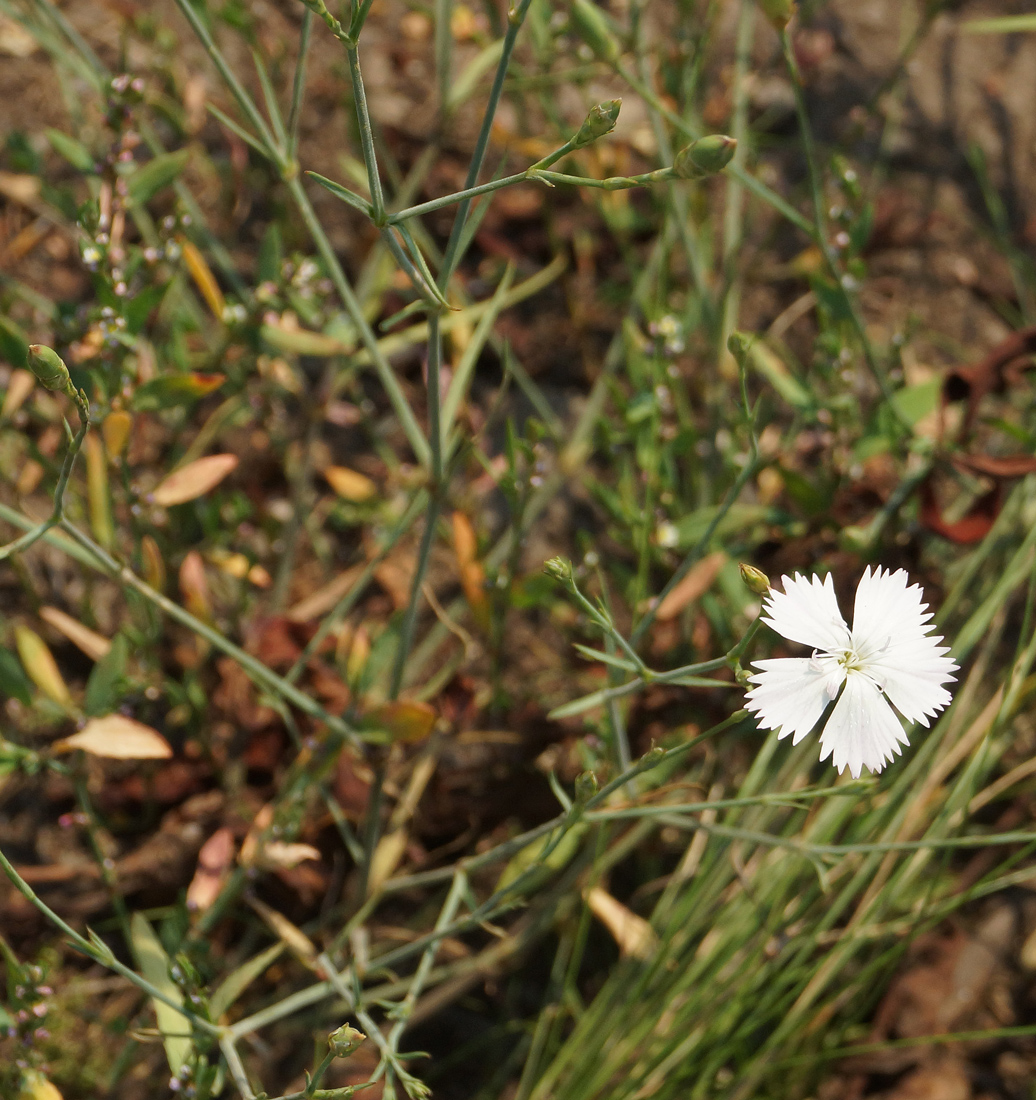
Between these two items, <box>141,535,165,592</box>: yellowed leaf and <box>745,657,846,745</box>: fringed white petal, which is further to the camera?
<box>141,535,165,592</box>: yellowed leaf

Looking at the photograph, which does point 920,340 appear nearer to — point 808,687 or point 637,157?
point 637,157

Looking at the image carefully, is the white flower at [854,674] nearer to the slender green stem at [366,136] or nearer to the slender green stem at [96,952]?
the slender green stem at [366,136]

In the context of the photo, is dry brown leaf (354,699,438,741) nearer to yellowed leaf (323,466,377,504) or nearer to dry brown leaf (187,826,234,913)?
dry brown leaf (187,826,234,913)

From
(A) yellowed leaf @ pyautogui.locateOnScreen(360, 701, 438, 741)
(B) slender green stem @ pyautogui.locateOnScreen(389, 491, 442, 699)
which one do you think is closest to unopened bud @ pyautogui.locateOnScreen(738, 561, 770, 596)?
(B) slender green stem @ pyautogui.locateOnScreen(389, 491, 442, 699)

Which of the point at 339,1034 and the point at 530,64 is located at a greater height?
the point at 530,64

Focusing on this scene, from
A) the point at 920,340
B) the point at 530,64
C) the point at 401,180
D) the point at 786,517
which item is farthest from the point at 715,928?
the point at 530,64

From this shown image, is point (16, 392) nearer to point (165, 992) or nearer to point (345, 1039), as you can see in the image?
point (165, 992)

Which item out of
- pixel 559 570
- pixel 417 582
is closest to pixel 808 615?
pixel 559 570
